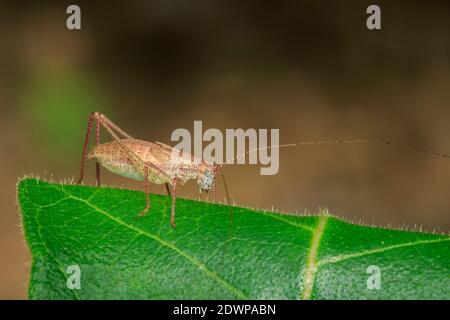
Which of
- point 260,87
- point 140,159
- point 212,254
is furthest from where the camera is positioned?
point 260,87

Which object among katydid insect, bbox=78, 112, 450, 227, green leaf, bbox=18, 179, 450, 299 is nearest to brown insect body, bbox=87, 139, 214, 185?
katydid insect, bbox=78, 112, 450, 227

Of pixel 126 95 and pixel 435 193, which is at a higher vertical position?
pixel 126 95

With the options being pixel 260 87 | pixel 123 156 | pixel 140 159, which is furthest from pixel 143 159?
pixel 260 87

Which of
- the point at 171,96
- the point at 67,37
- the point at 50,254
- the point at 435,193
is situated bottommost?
the point at 435,193

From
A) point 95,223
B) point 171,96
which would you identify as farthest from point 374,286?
point 171,96

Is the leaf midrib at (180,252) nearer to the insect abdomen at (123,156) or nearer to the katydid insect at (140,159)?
the katydid insect at (140,159)

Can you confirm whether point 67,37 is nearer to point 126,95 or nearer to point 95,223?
point 126,95

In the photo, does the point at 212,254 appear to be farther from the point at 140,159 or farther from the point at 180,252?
the point at 140,159
